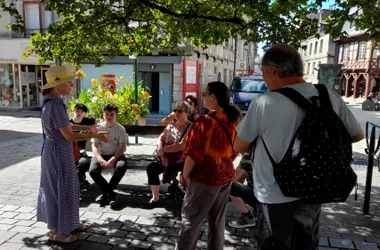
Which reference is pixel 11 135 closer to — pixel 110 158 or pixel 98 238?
pixel 110 158

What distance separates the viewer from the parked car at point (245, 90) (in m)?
15.0

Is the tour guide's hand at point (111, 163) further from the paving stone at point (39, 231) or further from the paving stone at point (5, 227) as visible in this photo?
the paving stone at point (5, 227)

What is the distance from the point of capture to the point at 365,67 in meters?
35.9

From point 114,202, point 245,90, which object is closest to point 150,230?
point 114,202

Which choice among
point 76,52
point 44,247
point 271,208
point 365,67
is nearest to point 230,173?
point 271,208

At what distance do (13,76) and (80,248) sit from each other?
1959cm

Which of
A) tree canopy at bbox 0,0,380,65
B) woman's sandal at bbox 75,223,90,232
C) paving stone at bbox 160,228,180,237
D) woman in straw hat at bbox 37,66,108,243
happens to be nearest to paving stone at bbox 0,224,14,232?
woman in straw hat at bbox 37,66,108,243

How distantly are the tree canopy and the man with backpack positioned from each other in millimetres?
2510

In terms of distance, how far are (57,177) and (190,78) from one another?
46.1 feet

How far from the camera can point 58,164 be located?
10.8 feet

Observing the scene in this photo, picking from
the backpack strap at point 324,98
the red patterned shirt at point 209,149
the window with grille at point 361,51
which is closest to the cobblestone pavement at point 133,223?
the red patterned shirt at point 209,149

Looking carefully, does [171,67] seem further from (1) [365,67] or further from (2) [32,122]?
(1) [365,67]

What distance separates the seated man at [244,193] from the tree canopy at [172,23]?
5.68 feet

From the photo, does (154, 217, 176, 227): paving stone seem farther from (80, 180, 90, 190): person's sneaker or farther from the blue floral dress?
(80, 180, 90, 190): person's sneaker
